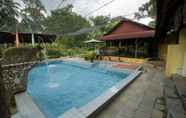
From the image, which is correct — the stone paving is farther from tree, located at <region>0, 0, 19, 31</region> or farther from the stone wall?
tree, located at <region>0, 0, 19, 31</region>

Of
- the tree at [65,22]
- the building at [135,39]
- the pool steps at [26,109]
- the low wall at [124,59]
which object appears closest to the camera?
the pool steps at [26,109]

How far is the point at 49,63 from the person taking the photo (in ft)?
47.6

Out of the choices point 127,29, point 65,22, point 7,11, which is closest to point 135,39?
point 127,29

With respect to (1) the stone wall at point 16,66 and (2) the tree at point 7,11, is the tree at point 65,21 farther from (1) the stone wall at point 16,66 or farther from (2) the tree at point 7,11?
(2) the tree at point 7,11

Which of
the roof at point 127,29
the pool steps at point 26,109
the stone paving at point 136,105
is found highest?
the roof at point 127,29

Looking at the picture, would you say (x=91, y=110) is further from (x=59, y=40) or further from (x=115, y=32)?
(x=59, y=40)

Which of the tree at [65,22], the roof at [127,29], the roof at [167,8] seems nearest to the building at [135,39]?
the roof at [127,29]

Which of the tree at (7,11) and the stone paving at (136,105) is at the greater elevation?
the tree at (7,11)

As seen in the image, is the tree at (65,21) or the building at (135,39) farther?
the tree at (65,21)

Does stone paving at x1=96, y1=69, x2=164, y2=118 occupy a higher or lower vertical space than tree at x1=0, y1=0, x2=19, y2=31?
lower

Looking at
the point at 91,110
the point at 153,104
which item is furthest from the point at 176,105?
the point at 91,110

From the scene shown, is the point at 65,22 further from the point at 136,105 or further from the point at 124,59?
the point at 136,105

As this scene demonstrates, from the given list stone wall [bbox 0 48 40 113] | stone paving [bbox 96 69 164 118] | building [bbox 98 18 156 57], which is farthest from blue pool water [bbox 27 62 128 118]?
building [bbox 98 18 156 57]

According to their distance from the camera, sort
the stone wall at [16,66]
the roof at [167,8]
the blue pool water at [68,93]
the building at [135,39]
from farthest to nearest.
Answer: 1. the building at [135,39]
2. the blue pool water at [68,93]
3. the stone wall at [16,66]
4. the roof at [167,8]
